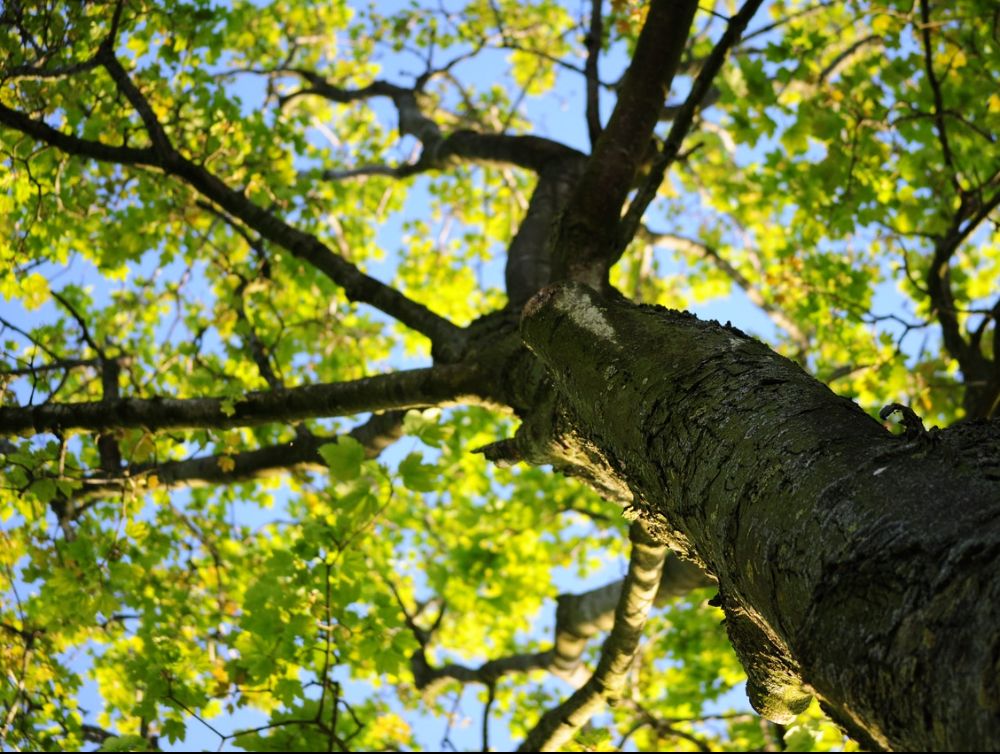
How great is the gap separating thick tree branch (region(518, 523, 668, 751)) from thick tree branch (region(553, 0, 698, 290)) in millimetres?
1019

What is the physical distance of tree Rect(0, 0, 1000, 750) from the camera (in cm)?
120

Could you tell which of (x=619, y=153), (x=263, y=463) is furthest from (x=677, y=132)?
(x=263, y=463)

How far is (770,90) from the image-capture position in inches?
202

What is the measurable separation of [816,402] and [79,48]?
4.32 metres

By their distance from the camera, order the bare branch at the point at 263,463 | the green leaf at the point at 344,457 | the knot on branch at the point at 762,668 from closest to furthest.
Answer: the knot on branch at the point at 762,668 → the green leaf at the point at 344,457 → the bare branch at the point at 263,463

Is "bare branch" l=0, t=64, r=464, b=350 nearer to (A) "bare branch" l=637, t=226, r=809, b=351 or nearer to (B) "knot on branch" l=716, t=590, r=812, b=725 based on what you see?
(B) "knot on branch" l=716, t=590, r=812, b=725

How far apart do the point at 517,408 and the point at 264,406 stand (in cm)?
108

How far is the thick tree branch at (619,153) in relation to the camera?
2.77 metres

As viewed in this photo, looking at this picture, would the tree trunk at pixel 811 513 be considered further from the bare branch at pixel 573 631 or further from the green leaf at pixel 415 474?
the bare branch at pixel 573 631

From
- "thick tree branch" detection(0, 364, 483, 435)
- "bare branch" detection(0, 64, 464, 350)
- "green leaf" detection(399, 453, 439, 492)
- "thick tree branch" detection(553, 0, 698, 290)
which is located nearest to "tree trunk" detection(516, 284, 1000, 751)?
"thick tree branch" detection(553, 0, 698, 290)

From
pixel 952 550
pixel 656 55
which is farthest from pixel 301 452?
pixel 952 550

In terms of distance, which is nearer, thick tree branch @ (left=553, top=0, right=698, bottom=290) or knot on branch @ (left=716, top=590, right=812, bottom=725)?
knot on branch @ (left=716, top=590, right=812, bottom=725)

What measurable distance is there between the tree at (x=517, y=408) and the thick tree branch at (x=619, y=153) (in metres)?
0.01

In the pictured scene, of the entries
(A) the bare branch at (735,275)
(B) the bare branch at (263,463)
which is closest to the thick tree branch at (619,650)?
(B) the bare branch at (263,463)
